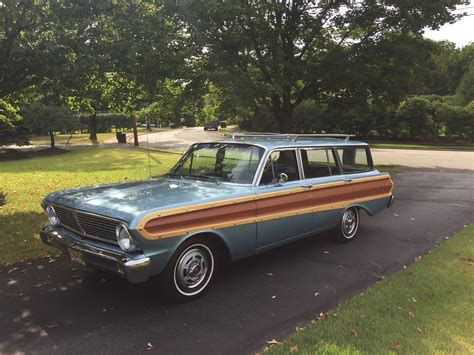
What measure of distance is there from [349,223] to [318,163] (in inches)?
49.3

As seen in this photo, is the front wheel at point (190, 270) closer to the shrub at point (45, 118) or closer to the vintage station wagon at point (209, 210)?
the vintage station wagon at point (209, 210)

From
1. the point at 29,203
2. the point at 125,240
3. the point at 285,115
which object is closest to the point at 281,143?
the point at 125,240

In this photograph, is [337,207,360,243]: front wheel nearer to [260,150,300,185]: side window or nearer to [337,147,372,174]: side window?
[337,147,372,174]: side window

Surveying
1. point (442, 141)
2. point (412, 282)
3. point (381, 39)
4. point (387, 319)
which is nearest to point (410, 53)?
point (381, 39)

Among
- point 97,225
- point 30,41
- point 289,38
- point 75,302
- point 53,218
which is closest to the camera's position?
point 97,225

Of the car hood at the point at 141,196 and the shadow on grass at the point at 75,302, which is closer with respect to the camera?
the shadow on grass at the point at 75,302

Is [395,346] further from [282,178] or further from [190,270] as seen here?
[282,178]

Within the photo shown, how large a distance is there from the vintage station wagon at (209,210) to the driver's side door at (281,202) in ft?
0.04

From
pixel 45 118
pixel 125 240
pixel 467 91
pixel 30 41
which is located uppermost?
pixel 467 91

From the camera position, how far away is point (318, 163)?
19.3 ft

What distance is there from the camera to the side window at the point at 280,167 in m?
4.99

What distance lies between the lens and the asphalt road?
347 cm

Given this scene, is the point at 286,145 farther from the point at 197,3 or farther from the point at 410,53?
the point at 410,53

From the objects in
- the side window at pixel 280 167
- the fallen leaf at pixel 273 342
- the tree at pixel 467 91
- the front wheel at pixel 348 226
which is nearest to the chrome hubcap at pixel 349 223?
the front wheel at pixel 348 226
